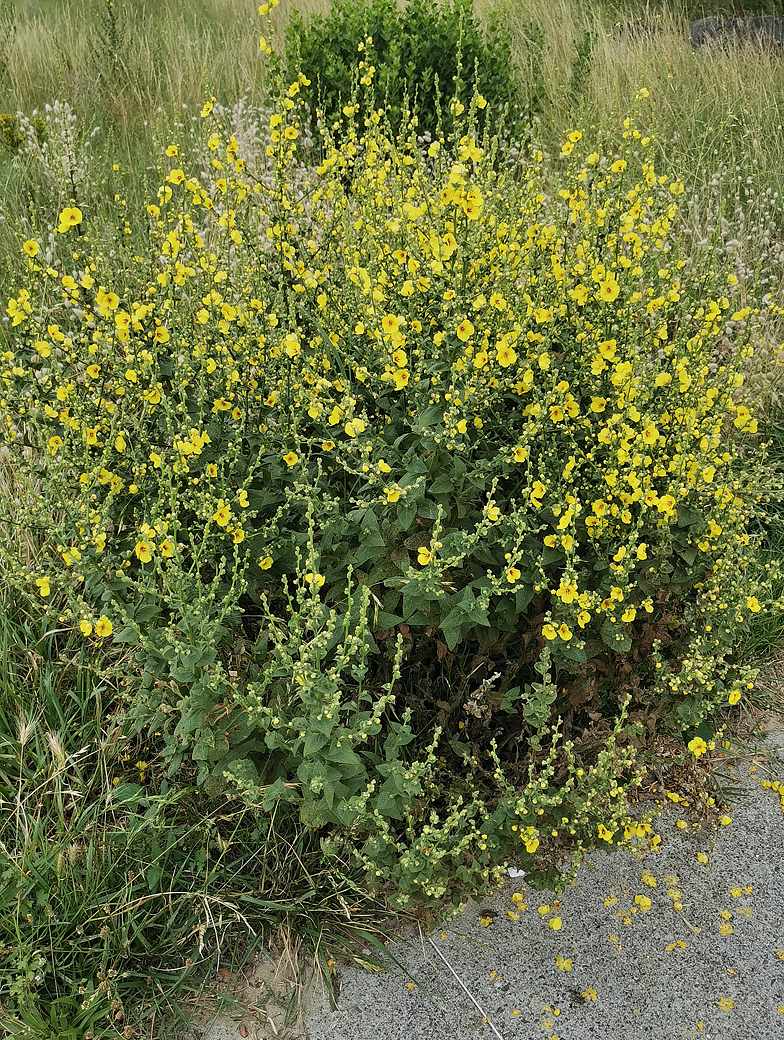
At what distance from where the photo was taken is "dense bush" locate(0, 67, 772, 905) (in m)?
2.23

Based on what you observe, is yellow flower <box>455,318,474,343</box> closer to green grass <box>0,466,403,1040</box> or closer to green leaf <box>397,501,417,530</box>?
green leaf <box>397,501,417,530</box>

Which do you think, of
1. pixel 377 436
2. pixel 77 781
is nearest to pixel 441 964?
pixel 77 781

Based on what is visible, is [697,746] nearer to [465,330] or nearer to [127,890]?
[465,330]

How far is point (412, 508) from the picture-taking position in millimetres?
2283

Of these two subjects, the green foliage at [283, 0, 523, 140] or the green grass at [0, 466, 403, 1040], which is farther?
the green foliage at [283, 0, 523, 140]

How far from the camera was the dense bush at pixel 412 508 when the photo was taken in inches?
87.7

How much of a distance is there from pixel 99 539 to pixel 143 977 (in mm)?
1241

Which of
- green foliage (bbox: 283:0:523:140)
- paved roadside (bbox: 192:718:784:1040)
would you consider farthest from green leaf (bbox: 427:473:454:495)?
green foliage (bbox: 283:0:523:140)

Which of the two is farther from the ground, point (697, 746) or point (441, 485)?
point (441, 485)

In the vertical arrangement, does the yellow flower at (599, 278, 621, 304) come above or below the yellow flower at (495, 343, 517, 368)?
above

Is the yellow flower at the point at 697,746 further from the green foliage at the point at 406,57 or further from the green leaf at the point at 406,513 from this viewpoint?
the green foliage at the point at 406,57

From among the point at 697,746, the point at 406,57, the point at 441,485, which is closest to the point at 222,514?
the point at 441,485

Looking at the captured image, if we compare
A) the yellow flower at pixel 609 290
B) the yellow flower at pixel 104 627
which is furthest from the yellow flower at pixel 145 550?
the yellow flower at pixel 609 290

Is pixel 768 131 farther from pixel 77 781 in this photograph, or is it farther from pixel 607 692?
pixel 77 781
